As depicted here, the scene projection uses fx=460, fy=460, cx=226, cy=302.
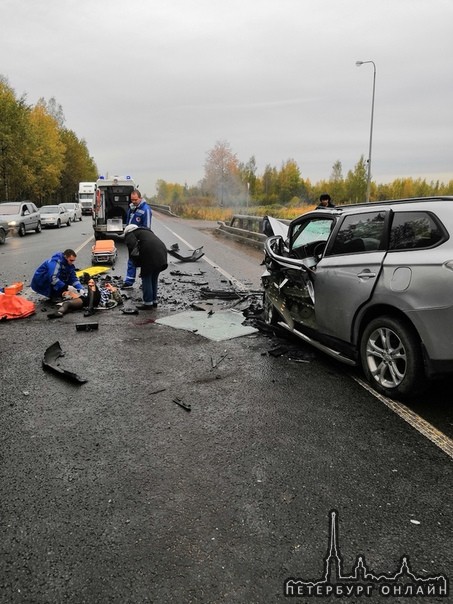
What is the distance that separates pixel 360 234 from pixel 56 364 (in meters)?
3.65

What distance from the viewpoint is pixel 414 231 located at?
4.14m

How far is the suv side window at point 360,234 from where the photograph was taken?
4.55m

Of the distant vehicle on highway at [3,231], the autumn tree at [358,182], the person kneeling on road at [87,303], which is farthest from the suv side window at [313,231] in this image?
the autumn tree at [358,182]

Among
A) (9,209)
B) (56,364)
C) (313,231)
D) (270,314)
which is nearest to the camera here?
(56,364)

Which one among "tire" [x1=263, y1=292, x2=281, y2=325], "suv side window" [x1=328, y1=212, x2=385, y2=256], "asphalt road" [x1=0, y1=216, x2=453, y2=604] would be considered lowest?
"asphalt road" [x1=0, y1=216, x2=453, y2=604]

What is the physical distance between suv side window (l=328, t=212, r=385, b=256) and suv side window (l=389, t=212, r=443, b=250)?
168 millimetres

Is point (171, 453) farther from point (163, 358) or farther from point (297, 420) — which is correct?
point (163, 358)

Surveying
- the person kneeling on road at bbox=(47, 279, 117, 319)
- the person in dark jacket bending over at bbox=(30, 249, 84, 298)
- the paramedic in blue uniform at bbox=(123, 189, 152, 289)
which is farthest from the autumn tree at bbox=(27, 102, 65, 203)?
the person kneeling on road at bbox=(47, 279, 117, 319)

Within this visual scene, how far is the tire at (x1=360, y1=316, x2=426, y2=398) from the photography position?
397 centimetres

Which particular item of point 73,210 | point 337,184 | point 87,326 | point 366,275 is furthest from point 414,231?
point 337,184

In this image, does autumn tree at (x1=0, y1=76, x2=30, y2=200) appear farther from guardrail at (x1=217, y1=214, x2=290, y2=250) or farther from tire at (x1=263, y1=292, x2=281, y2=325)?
tire at (x1=263, y1=292, x2=281, y2=325)

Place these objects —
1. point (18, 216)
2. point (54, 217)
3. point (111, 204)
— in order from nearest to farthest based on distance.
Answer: point (111, 204), point (18, 216), point (54, 217)

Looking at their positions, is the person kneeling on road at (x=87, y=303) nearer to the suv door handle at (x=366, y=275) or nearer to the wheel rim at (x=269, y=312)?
the wheel rim at (x=269, y=312)

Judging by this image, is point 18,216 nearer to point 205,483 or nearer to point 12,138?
point 12,138
